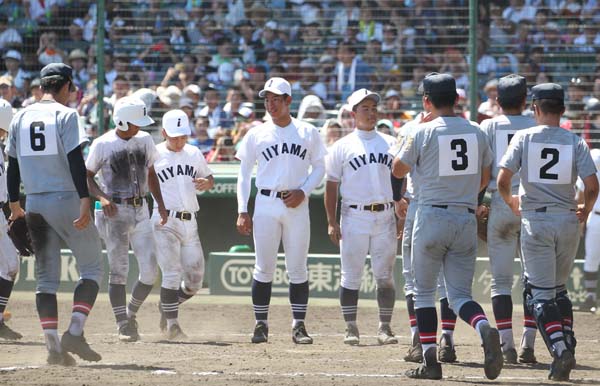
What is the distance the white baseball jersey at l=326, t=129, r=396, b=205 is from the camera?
9195 millimetres

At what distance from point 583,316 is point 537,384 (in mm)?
5176

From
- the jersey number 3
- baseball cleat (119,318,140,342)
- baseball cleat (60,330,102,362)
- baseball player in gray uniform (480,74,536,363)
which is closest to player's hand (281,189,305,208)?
baseball cleat (119,318,140,342)

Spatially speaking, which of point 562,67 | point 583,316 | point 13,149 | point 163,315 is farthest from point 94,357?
point 562,67

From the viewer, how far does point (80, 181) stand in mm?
7223

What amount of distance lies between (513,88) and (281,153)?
222 centimetres

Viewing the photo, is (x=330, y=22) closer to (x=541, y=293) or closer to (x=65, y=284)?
(x=65, y=284)

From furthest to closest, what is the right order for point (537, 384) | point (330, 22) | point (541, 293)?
point (330, 22), point (541, 293), point (537, 384)

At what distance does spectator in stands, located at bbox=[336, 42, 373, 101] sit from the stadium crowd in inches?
0.6

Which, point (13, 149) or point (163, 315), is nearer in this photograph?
point (13, 149)

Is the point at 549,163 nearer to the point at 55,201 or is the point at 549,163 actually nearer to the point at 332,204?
the point at 332,204

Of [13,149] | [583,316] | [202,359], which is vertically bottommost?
[583,316]

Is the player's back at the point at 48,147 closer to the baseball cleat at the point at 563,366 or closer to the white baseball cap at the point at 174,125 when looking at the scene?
the white baseball cap at the point at 174,125

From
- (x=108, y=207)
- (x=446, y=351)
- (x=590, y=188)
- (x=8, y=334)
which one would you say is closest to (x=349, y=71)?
(x=108, y=207)

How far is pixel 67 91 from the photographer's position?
766 centimetres
